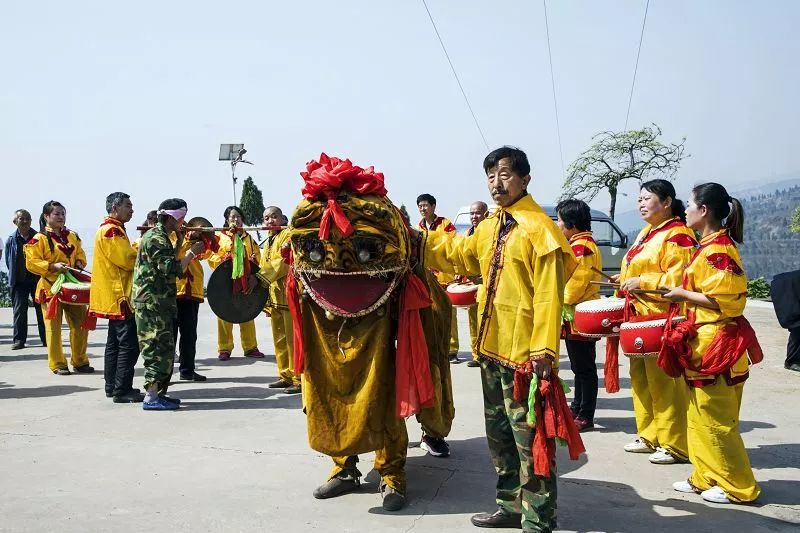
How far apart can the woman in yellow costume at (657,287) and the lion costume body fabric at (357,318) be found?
1.68m

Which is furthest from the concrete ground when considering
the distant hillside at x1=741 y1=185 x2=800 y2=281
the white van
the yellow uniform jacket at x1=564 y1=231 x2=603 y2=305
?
the distant hillside at x1=741 y1=185 x2=800 y2=281

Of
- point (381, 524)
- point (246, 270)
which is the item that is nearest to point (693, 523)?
point (381, 524)

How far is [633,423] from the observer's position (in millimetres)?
6215

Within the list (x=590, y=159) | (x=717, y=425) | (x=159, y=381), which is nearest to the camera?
(x=717, y=425)

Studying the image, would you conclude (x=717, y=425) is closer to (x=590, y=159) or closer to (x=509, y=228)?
(x=509, y=228)

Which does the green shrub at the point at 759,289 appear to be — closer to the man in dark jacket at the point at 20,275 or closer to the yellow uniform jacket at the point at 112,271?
the yellow uniform jacket at the point at 112,271

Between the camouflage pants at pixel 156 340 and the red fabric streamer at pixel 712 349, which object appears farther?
the camouflage pants at pixel 156 340

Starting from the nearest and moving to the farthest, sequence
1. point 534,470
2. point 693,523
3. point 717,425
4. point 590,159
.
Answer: point 534,470
point 693,523
point 717,425
point 590,159

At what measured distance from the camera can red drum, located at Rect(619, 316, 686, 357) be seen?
4789mm

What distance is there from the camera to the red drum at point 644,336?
4789 millimetres

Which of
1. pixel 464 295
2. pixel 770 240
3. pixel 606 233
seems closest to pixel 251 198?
pixel 606 233

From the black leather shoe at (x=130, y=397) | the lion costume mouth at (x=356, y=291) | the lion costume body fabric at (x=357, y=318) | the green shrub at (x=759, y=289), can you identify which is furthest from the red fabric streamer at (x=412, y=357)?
the green shrub at (x=759, y=289)

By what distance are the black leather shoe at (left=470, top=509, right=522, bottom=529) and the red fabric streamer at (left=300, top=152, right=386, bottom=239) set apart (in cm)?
175

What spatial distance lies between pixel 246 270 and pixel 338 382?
10.6 ft
